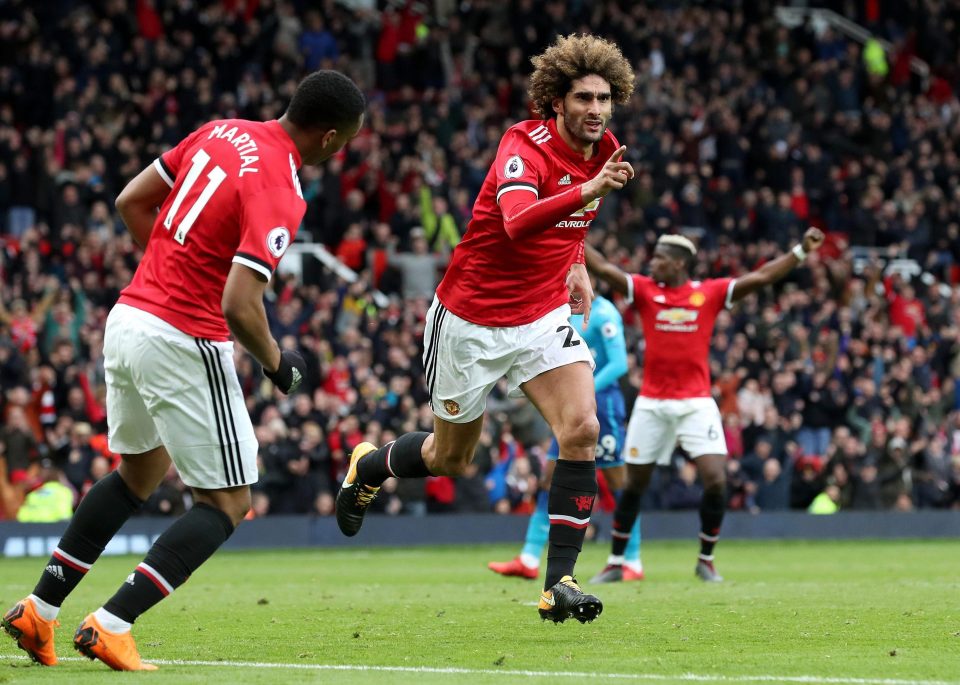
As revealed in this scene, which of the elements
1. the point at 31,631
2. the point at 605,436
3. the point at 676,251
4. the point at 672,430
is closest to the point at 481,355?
the point at 31,631

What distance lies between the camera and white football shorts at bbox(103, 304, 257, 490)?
6926 mm

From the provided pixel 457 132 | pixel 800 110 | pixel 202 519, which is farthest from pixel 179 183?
pixel 800 110

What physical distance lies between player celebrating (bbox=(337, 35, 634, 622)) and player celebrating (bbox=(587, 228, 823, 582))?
13.5 ft

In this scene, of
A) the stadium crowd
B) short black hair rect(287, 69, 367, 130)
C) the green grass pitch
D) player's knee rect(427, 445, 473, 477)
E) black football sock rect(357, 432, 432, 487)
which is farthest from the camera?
the stadium crowd

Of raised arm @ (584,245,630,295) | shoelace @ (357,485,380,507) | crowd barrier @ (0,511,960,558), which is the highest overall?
raised arm @ (584,245,630,295)

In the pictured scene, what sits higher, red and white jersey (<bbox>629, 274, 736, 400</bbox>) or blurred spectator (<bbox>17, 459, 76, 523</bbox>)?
red and white jersey (<bbox>629, 274, 736, 400</bbox>)

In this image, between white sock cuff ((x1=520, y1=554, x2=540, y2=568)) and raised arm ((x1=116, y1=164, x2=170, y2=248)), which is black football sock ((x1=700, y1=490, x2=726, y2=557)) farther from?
raised arm ((x1=116, y1=164, x2=170, y2=248))

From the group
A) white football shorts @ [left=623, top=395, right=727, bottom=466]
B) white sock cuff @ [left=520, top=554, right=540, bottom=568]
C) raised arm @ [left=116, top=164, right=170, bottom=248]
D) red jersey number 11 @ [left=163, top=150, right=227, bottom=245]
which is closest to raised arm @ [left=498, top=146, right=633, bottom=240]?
red jersey number 11 @ [left=163, top=150, right=227, bottom=245]

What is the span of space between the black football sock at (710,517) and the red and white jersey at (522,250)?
4.71 m

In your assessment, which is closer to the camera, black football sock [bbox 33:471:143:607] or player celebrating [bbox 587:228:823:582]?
black football sock [bbox 33:471:143:607]

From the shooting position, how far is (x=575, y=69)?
8.47 metres

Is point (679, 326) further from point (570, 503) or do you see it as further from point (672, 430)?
point (570, 503)

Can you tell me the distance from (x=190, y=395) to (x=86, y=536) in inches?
40.1

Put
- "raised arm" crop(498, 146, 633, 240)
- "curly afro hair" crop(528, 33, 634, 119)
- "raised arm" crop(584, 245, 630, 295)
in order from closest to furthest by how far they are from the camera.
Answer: "raised arm" crop(498, 146, 633, 240) → "curly afro hair" crop(528, 33, 634, 119) → "raised arm" crop(584, 245, 630, 295)
